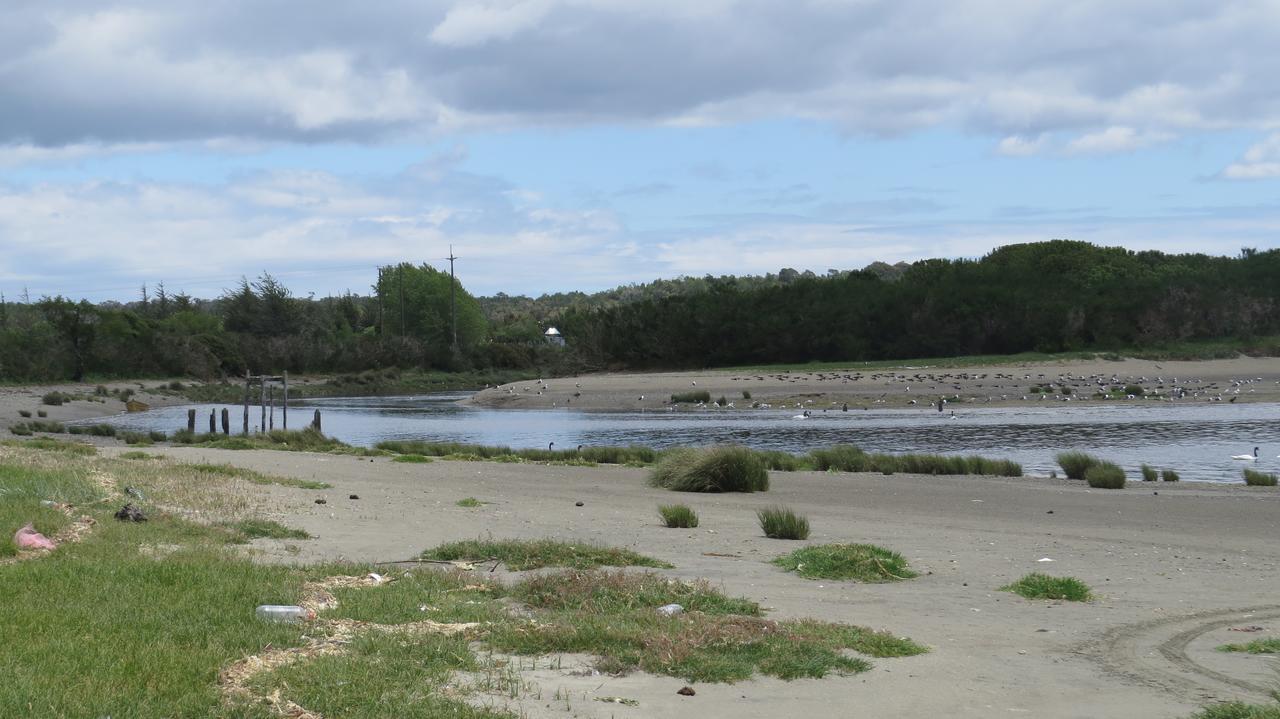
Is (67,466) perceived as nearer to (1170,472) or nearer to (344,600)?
(344,600)

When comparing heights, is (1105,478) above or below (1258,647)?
below

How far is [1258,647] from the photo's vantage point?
8.18 m

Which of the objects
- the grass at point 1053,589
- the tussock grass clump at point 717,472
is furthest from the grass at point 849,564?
the tussock grass clump at point 717,472

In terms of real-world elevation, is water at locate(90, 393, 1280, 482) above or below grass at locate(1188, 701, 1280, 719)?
below

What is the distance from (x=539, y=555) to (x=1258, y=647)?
625 cm

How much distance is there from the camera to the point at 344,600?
909cm

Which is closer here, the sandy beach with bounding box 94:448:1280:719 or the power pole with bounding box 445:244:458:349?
the sandy beach with bounding box 94:448:1280:719

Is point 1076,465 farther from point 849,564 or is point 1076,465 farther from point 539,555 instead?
point 539,555

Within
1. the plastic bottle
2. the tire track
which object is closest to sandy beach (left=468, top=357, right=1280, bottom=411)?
the tire track

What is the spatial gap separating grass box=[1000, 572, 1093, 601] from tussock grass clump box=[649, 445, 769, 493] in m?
10.4

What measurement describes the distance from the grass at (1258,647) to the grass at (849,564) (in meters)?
3.54

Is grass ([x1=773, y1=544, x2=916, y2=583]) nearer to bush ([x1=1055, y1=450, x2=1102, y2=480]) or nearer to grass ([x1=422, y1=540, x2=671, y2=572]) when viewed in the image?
grass ([x1=422, y1=540, x2=671, y2=572])

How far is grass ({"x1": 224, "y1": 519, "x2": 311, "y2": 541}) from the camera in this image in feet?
42.8

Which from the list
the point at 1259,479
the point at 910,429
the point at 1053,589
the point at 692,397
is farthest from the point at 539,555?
the point at 692,397
